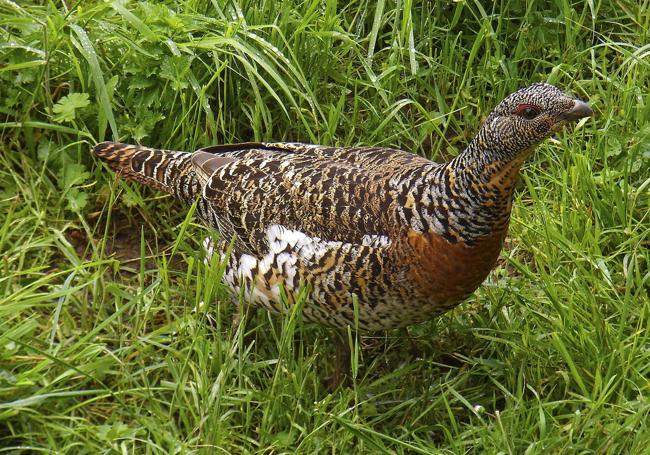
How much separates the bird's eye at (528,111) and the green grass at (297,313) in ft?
2.53

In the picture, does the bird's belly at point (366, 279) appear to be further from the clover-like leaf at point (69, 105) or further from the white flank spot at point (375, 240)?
the clover-like leaf at point (69, 105)

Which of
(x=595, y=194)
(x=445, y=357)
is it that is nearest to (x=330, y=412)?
(x=445, y=357)

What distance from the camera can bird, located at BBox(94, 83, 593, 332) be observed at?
3.69 meters

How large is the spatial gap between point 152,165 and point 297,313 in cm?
101

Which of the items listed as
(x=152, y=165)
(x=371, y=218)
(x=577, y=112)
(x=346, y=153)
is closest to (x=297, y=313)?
(x=371, y=218)

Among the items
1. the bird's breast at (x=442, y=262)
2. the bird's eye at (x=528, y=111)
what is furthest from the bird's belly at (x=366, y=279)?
the bird's eye at (x=528, y=111)

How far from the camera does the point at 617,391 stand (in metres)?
3.85

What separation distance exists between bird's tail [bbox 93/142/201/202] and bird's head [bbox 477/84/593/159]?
1.38 metres

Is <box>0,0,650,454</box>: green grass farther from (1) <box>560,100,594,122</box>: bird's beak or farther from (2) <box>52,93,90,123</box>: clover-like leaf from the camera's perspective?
(1) <box>560,100,594,122</box>: bird's beak

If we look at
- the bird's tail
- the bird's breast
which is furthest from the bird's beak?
the bird's tail

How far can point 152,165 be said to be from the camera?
4.50 meters

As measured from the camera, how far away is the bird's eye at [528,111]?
11.8ft

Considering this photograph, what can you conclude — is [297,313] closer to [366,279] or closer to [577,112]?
[366,279]

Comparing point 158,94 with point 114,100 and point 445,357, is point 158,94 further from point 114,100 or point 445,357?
point 445,357
